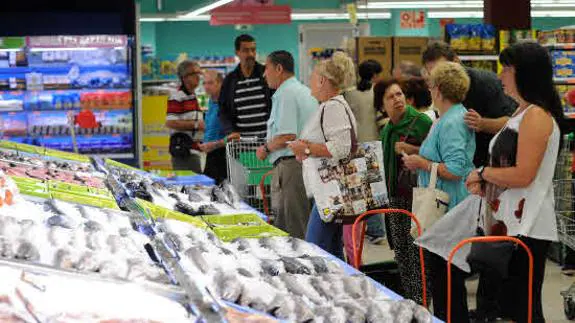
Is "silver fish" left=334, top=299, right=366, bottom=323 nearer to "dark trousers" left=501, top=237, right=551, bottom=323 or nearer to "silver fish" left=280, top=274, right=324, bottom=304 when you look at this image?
"silver fish" left=280, top=274, right=324, bottom=304

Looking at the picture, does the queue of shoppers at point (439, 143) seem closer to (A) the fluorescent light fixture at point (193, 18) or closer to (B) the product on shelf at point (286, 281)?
(B) the product on shelf at point (286, 281)

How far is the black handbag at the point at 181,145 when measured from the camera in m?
8.61

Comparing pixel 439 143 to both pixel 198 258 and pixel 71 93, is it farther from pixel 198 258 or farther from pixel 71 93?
pixel 71 93

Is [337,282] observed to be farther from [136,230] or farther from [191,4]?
[191,4]

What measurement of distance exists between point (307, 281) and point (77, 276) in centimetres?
75

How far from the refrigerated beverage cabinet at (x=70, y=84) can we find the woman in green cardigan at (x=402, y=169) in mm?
4052

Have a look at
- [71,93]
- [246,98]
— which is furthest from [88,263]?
[71,93]

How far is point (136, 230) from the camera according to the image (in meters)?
3.47

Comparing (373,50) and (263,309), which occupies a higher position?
(373,50)

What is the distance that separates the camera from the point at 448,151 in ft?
16.0

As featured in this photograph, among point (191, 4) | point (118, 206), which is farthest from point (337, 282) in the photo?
point (191, 4)

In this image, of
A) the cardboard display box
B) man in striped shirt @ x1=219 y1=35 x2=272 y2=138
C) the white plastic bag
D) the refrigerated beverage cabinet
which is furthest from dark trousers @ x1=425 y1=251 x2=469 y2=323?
the cardboard display box

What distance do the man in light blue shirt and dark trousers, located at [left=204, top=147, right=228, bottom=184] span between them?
177 centimetres

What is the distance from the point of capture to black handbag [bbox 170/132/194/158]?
861 cm
